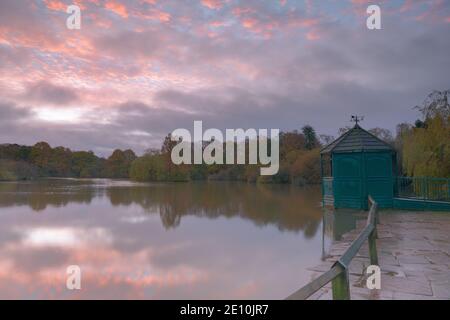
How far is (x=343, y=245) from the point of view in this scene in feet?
23.1

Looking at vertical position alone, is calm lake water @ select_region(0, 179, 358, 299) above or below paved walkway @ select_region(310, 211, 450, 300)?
below

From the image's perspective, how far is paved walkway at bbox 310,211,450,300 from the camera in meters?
3.97

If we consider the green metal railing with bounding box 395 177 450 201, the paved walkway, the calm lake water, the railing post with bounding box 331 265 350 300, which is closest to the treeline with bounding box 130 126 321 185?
the green metal railing with bounding box 395 177 450 201

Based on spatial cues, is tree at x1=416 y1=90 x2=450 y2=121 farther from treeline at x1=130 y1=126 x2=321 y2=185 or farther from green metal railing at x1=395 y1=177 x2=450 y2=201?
treeline at x1=130 y1=126 x2=321 y2=185

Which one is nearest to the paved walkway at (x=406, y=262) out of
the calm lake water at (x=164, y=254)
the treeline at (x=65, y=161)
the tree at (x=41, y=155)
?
the calm lake water at (x=164, y=254)

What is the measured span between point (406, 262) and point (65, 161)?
88.4 meters

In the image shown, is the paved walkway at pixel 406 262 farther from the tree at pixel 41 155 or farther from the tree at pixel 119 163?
the tree at pixel 41 155

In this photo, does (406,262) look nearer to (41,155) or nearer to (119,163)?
(119,163)

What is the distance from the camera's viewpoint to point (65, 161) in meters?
83.4

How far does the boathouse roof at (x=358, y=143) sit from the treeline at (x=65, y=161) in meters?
69.6

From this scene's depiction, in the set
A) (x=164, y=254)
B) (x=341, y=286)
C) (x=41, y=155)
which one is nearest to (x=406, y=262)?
(x=341, y=286)

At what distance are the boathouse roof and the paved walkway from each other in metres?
4.34
